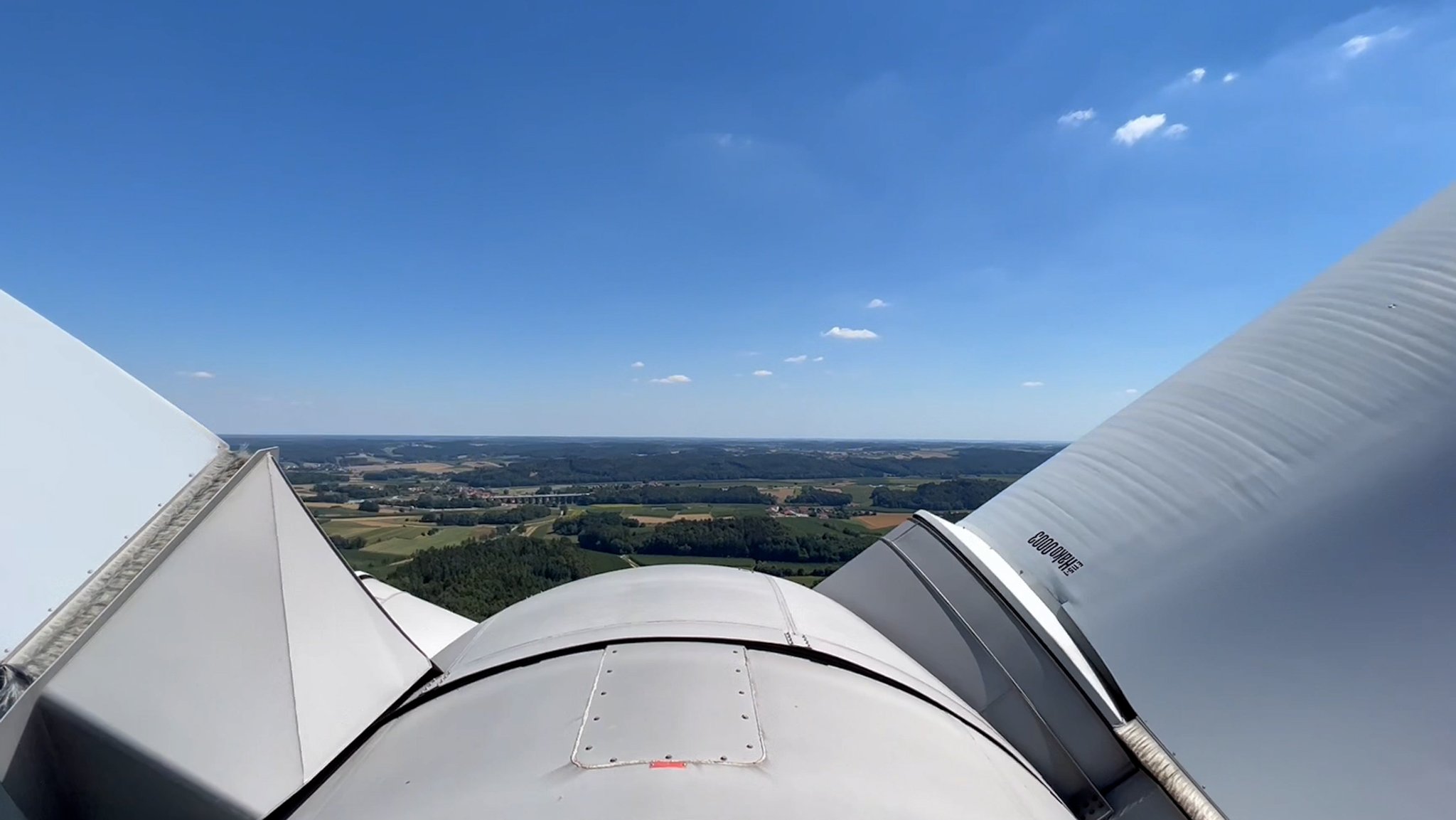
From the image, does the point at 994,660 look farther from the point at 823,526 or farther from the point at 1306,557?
the point at 823,526

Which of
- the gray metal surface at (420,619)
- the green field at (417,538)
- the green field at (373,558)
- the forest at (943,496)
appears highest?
the gray metal surface at (420,619)

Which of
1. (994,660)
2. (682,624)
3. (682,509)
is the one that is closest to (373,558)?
(682,509)

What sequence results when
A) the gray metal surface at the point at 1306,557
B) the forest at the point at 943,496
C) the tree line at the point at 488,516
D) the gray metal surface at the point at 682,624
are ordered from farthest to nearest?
the tree line at the point at 488,516, the forest at the point at 943,496, the gray metal surface at the point at 682,624, the gray metal surface at the point at 1306,557

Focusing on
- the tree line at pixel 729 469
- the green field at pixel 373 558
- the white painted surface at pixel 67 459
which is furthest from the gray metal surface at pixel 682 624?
the tree line at pixel 729 469

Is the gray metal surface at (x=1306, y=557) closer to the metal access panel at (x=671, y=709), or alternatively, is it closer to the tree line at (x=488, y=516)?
the metal access panel at (x=671, y=709)

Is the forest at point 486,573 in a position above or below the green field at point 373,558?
above

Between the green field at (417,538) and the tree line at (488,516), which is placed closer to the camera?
the green field at (417,538)

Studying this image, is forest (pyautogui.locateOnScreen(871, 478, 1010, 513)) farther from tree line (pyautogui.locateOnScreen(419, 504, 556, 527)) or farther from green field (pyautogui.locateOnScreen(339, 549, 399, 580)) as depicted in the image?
tree line (pyautogui.locateOnScreen(419, 504, 556, 527))
